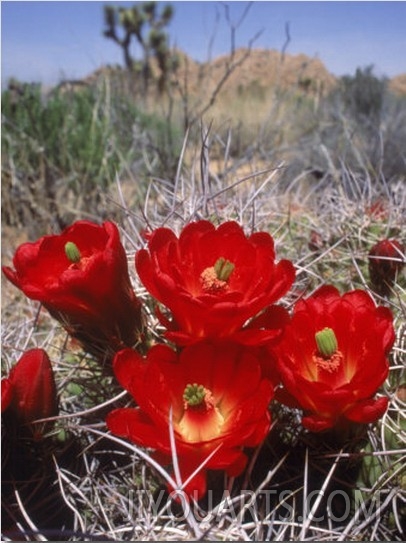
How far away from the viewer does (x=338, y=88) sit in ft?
10.6

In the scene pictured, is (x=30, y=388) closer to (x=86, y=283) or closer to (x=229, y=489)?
(x=86, y=283)

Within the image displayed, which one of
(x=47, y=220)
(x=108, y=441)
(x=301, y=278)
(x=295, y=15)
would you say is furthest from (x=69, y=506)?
(x=47, y=220)

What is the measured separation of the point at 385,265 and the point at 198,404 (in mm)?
393

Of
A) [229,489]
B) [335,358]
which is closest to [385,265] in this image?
[335,358]

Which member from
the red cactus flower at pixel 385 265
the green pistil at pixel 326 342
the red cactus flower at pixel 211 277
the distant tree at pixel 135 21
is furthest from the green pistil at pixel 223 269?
the distant tree at pixel 135 21

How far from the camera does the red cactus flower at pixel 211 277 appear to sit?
2.16ft

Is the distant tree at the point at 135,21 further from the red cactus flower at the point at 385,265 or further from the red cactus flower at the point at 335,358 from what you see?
the red cactus flower at the point at 335,358

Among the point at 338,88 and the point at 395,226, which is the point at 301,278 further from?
the point at 338,88

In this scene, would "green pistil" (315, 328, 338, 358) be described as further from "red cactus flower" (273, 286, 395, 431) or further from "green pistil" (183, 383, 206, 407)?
"green pistil" (183, 383, 206, 407)

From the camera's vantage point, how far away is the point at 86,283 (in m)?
0.71

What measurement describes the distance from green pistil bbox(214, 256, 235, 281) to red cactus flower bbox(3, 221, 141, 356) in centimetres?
11

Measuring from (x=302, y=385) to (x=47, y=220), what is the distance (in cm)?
161

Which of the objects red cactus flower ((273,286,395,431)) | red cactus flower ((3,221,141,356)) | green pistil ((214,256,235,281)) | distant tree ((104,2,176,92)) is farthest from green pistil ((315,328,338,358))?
distant tree ((104,2,176,92))

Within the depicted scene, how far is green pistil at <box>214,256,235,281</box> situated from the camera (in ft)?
2.30
